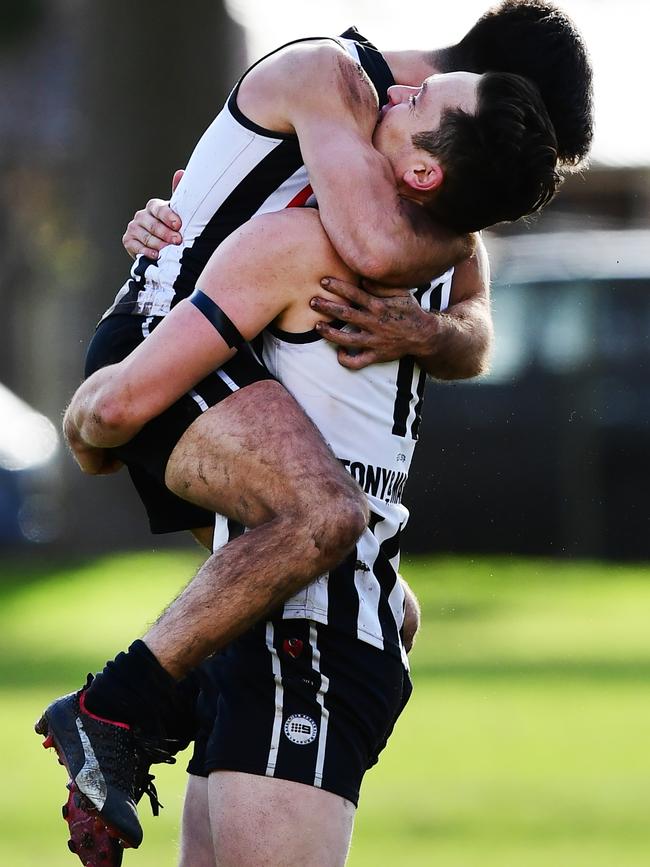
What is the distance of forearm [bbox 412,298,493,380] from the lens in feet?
12.9

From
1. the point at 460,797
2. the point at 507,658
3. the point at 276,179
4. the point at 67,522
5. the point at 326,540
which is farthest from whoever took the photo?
the point at 67,522

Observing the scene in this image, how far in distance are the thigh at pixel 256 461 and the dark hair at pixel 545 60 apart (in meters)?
0.98

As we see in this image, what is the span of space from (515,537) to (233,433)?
12077 millimetres

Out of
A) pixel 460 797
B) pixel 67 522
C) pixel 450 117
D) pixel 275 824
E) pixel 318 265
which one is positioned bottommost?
pixel 67 522

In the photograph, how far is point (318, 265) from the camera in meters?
3.74

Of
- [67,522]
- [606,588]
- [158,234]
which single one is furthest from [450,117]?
[67,522]

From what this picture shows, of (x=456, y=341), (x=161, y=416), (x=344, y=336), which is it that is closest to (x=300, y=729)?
(x=161, y=416)

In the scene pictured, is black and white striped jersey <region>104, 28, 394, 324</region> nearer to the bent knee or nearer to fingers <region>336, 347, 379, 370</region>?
fingers <region>336, 347, 379, 370</region>

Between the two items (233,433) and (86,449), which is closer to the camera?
(233,433)

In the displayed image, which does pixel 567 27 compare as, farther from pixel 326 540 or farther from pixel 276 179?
pixel 326 540

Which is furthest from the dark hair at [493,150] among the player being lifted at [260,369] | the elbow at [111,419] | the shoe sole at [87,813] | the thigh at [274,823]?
the shoe sole at [87,813]

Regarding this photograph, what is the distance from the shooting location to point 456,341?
402cm

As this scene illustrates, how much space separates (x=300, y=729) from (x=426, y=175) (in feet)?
4.05

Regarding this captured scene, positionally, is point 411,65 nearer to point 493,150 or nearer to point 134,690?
point 493,150
